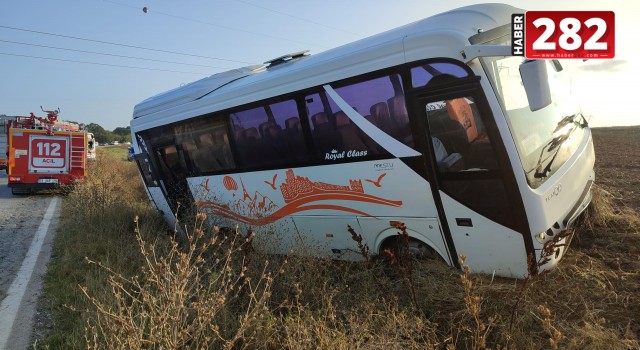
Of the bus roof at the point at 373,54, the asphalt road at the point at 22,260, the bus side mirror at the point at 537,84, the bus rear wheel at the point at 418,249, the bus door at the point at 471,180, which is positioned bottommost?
the asphalt road at the point at 22,260

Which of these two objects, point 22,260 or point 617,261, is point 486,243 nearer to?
point 617,261

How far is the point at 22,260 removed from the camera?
7273 millimetres

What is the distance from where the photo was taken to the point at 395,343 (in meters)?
2.97

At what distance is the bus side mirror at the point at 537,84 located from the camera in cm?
379

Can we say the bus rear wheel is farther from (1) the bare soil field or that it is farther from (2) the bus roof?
(2) the bus roof

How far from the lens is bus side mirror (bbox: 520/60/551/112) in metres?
3.79

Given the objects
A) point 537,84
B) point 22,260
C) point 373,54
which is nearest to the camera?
point 537,84

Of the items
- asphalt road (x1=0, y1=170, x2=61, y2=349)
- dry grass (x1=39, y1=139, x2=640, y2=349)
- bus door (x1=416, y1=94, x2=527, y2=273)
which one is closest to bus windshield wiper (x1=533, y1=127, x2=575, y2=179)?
bus door (x1=416, y1=94, x2=527, y2=273)

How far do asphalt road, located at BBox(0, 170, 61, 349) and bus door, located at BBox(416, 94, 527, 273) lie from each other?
4.60 m

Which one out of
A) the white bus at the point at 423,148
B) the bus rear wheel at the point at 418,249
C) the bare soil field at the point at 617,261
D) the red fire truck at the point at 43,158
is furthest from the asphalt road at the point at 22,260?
the bare soil field at the point at 617,261

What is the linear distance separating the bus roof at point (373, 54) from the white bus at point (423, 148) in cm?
2

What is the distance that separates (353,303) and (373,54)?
2.84 m

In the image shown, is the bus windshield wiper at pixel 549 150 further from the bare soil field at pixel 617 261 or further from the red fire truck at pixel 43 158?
the red fire truck at pixel 43 158

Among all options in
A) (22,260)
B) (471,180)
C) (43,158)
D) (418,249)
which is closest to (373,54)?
(471,180)
